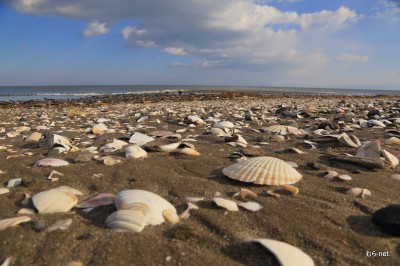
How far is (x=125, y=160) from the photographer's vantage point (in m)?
3.22

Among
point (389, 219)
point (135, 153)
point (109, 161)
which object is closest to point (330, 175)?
point (389, 219)

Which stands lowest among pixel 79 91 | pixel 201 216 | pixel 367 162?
pixel 79 91

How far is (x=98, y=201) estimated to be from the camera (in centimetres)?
211

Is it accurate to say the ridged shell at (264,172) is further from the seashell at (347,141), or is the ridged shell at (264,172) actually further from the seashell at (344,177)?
the seashell at (347,141)

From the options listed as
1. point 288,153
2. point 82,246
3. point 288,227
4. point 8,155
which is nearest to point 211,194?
point 288,227

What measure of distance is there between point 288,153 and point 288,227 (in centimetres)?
185

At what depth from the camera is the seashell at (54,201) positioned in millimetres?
1992

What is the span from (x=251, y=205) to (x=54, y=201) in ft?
4.18

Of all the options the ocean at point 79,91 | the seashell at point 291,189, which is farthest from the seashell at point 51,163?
the ocean at point 79,91

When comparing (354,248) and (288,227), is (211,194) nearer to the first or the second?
(288,227)

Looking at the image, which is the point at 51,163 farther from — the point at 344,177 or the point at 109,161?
the point at 344,177

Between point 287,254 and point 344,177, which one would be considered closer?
point 287,254

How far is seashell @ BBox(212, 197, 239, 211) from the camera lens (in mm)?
2031

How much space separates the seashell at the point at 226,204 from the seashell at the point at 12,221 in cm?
112
